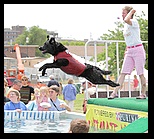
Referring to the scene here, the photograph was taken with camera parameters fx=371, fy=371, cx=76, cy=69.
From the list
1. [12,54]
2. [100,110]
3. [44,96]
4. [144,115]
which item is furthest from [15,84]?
→ [12,54]

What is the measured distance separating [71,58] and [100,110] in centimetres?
221

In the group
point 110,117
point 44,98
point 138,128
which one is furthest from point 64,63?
point 44,98

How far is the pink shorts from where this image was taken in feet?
15.5

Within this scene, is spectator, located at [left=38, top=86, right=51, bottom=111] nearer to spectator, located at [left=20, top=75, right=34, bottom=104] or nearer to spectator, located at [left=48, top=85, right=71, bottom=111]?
spectator, located at [left=48, top=85, right=71, bottom=111]

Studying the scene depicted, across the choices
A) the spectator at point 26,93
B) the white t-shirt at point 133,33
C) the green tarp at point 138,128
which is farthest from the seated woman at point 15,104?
the green tarp at point 138,128

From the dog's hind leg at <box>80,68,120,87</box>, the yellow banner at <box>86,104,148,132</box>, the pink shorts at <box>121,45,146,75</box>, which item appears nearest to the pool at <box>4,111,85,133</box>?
the yellow banner at <box>86,104,148,132</box>

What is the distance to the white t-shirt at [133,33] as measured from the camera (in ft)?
15.2

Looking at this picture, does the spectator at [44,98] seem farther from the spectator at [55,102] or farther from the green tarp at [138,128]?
the green tarp at [138,128]

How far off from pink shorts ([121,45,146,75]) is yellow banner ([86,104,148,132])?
59cm

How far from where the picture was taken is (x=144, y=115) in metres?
4.00
